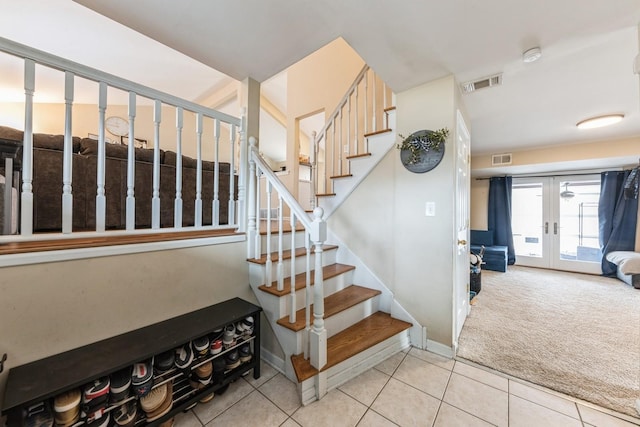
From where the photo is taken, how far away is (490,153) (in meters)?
4.66

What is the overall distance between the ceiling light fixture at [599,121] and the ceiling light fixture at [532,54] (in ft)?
7.10

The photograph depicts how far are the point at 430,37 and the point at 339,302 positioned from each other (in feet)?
6.94

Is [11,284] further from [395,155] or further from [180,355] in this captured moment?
[395,155]

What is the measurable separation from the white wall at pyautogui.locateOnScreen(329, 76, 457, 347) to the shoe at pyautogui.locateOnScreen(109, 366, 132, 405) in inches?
78.0

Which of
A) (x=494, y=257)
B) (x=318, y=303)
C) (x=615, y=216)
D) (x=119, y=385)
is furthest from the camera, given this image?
(x=494, y=257)

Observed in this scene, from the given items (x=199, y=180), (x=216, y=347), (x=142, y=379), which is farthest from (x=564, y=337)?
(x=199, y=180)

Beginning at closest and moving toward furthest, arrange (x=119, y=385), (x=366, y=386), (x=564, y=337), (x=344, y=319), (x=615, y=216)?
(x=119, y=385) → (x=366, y=386) → (x=344, y=319) → (x=564, y=337) → (x=615, y=216)

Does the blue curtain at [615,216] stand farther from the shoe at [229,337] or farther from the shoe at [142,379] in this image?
the shoe at [142,379]

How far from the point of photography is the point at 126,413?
45.3 inches

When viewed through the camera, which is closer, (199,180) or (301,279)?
(199,180)

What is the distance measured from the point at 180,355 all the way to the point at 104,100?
152 centimetres

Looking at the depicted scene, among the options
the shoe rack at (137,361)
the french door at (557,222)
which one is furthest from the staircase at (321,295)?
the french door at (557,222)

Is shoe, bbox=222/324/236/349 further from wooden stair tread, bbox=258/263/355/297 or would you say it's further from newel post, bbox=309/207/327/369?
newel post, bbox=309/207/327/369

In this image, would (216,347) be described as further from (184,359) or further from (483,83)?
(483,83)
